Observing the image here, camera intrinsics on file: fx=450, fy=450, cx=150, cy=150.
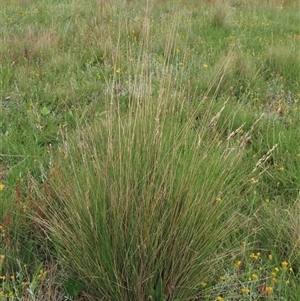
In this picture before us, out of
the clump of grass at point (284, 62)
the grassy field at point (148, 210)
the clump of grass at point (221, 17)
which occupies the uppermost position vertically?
the grassy field at point (148, 210)

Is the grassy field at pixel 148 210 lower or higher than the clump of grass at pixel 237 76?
higher

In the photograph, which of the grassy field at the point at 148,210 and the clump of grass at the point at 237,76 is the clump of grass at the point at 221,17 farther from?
the grassy field at the point at 148,210

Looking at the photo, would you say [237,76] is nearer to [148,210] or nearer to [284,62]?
[284,62]

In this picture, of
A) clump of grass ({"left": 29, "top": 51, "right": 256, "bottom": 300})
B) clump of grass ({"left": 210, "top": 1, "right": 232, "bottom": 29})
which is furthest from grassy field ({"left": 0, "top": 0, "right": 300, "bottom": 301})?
clump of grass ({"left": 210, "top": 1, "right": 232, "bottom": 29})

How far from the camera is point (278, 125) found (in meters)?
3.34

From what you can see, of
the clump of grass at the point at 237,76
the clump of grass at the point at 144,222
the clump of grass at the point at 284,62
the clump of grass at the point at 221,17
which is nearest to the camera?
the clump of grass at the point at 144,222

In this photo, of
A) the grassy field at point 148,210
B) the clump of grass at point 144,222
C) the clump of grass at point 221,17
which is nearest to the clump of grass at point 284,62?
the grassy field at point 148,210

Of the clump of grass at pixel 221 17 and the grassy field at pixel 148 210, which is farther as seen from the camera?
the clump of grass at pixel 221 17

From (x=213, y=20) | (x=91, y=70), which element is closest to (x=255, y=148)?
(x=91, y=70)

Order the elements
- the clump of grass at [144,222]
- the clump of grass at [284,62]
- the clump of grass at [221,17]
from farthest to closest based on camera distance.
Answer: the clump of grass at [221,17], the clump of grass at [284,62], the clump of grass at [144,222]

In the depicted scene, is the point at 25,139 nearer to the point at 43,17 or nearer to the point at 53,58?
the point at 53,58

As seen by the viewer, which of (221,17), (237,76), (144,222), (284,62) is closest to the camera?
(144,222)

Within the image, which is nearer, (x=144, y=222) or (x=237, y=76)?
(x=144, y=222)

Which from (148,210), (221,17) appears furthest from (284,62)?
(148,210)
